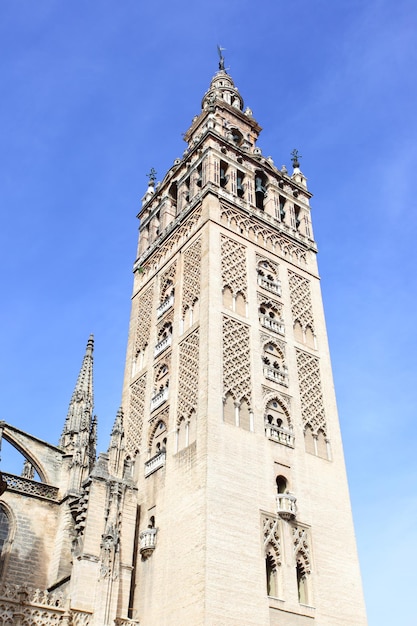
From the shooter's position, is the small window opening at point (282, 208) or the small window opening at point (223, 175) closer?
the small window opening at point (223, 175)

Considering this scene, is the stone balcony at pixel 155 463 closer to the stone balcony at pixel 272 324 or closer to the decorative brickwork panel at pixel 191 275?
the decorative brickwork panel at pixel 191 275

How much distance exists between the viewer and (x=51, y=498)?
22938 millimetres

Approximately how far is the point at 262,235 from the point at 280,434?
9.32m

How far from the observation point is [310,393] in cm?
2420

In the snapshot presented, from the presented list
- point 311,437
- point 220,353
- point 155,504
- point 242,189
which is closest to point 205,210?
point 242,189

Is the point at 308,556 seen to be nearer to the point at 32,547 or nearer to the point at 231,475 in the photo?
the point at 231,475

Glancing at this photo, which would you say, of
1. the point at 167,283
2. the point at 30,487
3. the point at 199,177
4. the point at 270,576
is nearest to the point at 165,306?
the point at 167,283

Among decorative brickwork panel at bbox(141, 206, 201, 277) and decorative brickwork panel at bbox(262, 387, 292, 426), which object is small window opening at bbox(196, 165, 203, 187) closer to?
decorative brickwork panel at bbox(141, 206, 201, 277)

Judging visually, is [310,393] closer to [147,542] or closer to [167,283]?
[167,283]

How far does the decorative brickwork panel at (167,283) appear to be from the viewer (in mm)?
27077

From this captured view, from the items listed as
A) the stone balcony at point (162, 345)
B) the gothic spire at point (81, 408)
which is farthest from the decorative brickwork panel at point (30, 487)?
the stone balcony at point (162, 345)

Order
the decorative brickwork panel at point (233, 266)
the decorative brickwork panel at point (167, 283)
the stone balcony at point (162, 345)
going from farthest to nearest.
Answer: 1. the decorative brickwork panel at point (167, 283)
2. the stone balcony at point (162, 345)
3. the decorative brickwork panel at point (233, 266)

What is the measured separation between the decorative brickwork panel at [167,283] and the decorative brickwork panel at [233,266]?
2704 millimetres

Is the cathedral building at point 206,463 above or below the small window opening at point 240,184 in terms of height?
below
